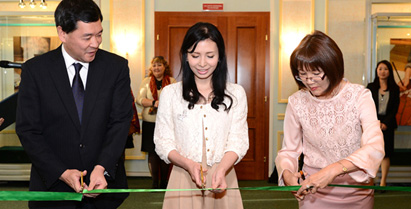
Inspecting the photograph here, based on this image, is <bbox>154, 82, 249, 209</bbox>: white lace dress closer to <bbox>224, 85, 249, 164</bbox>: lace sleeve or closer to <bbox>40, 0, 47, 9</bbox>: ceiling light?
<bbox>224, 85, 249, 164</bbox>: lace sleeve

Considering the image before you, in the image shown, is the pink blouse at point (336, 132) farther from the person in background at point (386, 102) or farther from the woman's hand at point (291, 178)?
the person in background at point (386, 102)

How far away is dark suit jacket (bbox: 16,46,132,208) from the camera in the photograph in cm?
229

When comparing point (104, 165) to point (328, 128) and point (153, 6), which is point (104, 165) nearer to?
point (328, 128)

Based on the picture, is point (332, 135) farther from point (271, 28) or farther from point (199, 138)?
point (271, 28)

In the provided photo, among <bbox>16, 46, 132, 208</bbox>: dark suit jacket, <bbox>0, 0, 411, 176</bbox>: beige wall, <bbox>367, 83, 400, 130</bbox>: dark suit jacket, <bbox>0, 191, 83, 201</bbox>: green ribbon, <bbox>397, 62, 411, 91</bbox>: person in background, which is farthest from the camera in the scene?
<bbox>0, 0, 411, 176</bbox>: beige wall

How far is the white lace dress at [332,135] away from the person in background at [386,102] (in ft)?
14.6

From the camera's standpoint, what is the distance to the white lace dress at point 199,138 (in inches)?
98.5

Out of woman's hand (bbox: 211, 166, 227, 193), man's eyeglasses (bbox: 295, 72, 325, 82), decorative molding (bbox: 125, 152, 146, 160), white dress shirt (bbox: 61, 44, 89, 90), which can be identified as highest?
white dress shirt (bbox: 61, 44, 89, 90)

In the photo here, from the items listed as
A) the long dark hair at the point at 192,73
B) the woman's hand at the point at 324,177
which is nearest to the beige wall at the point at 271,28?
the long dark hair at the point at 192,73

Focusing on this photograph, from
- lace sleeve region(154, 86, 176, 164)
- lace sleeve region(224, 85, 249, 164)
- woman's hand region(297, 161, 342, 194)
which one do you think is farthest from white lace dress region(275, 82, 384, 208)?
lace sleeve region(154, 86, 176, 164)

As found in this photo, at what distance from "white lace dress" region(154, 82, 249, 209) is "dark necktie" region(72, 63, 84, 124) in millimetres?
463

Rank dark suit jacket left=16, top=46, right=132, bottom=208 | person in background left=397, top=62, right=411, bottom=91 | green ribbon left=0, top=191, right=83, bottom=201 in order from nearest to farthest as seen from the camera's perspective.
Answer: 1. green ribbon left=0, top=191, right=83, bottom=201
2. dark suit jacket left=16, top=46, right=132, bottom=208
3. person in background left=397, top=62, right=411, bottom=91

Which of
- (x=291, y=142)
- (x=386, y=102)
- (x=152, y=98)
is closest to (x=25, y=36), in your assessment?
(x=152, y=98)

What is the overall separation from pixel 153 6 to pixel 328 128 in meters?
6.10
